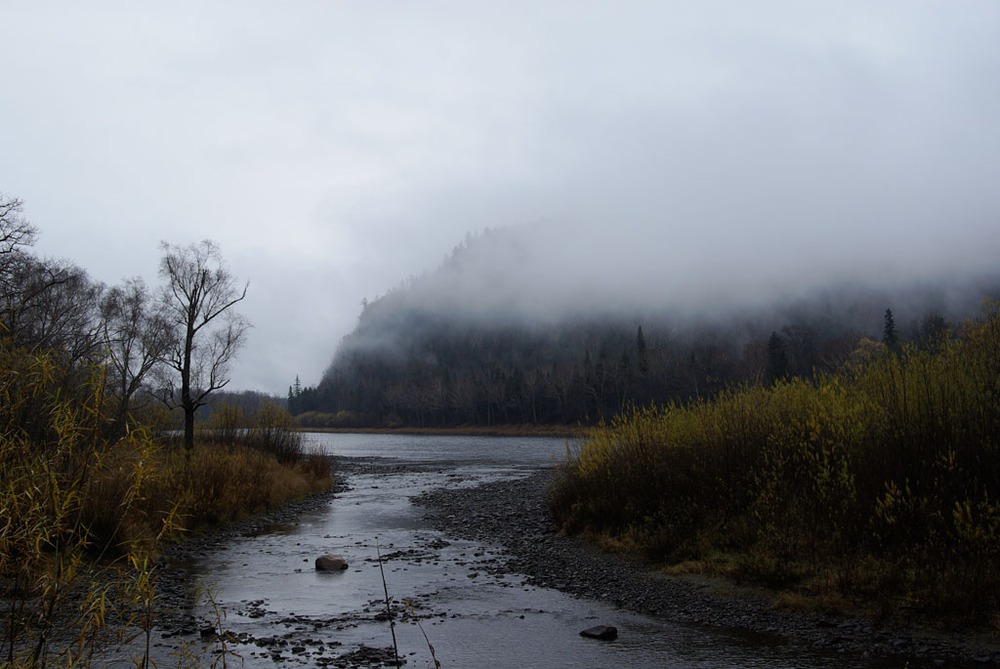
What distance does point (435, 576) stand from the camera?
1734 cm

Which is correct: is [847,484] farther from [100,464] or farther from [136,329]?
[136,329]

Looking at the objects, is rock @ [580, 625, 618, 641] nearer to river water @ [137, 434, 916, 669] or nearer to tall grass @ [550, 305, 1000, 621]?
river water @ [137, 434, 916, 669]

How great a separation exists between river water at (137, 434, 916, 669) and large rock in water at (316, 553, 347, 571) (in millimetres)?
278

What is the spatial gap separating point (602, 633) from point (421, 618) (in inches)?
147

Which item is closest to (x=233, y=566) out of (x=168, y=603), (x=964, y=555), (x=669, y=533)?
(x=168, y=603)

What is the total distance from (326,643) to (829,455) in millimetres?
12705

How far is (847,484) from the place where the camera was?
15.1m

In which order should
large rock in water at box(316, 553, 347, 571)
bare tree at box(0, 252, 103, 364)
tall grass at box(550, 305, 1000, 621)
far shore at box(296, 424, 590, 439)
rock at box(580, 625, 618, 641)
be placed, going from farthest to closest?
1. far shore at box(296, 424, 590, 439)
2. bare tree at box(0, 252, 103, 364)
3. large rock in water at box(316, 553, 347, 571)
4. tall grass at box(550, 305, 1000, 621)
5. rock at box(580, 625, 618, 641)

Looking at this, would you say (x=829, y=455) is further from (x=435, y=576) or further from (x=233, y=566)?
(x=233, y=566)

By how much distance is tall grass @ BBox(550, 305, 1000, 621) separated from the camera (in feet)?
42.0

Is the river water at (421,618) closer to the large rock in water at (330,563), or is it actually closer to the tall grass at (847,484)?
the large rock in water at (330,563)

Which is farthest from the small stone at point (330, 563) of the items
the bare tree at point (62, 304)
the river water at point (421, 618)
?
the bare tree at point (62, 304)

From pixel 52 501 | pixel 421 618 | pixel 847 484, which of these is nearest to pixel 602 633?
pixel 421 618

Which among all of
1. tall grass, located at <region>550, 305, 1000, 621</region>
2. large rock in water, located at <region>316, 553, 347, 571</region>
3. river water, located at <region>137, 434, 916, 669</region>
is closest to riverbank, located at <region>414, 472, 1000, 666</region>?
river water, located at <region>137, 434, 916, 669</region>
